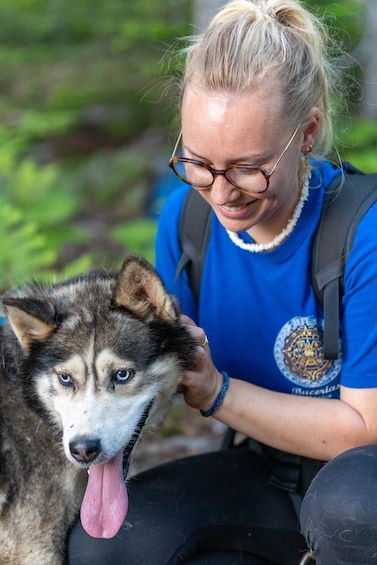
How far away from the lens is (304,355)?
3127 millimetres

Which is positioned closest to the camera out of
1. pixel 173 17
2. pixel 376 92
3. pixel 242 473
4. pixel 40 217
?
pixel 242 473

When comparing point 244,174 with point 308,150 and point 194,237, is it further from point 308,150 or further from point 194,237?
point 194,237

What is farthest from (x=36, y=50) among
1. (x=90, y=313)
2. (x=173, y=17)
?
(x=90, y=313)

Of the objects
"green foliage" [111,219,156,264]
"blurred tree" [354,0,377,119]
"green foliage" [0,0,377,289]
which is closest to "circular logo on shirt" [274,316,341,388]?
"green foliage" [111,219,156,264]

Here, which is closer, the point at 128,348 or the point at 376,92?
the point at 128,348

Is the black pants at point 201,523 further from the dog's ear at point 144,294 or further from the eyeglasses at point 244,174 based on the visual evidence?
the eyeglasses at point 244,174

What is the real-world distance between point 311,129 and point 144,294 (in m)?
0.93

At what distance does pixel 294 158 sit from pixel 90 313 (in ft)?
3.27

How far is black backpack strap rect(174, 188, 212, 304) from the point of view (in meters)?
3.37

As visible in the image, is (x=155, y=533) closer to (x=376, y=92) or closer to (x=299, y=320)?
(x=299, y=320)

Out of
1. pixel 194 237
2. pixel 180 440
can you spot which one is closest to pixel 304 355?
pixel 194 237

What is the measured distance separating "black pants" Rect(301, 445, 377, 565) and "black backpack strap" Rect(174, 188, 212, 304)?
43.3 inches

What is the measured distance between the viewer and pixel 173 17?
10.3 m

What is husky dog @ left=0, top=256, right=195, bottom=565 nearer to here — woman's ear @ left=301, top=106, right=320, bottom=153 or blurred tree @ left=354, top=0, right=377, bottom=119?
woman's ear @ left=301, top=106, right=320, bottom=153
